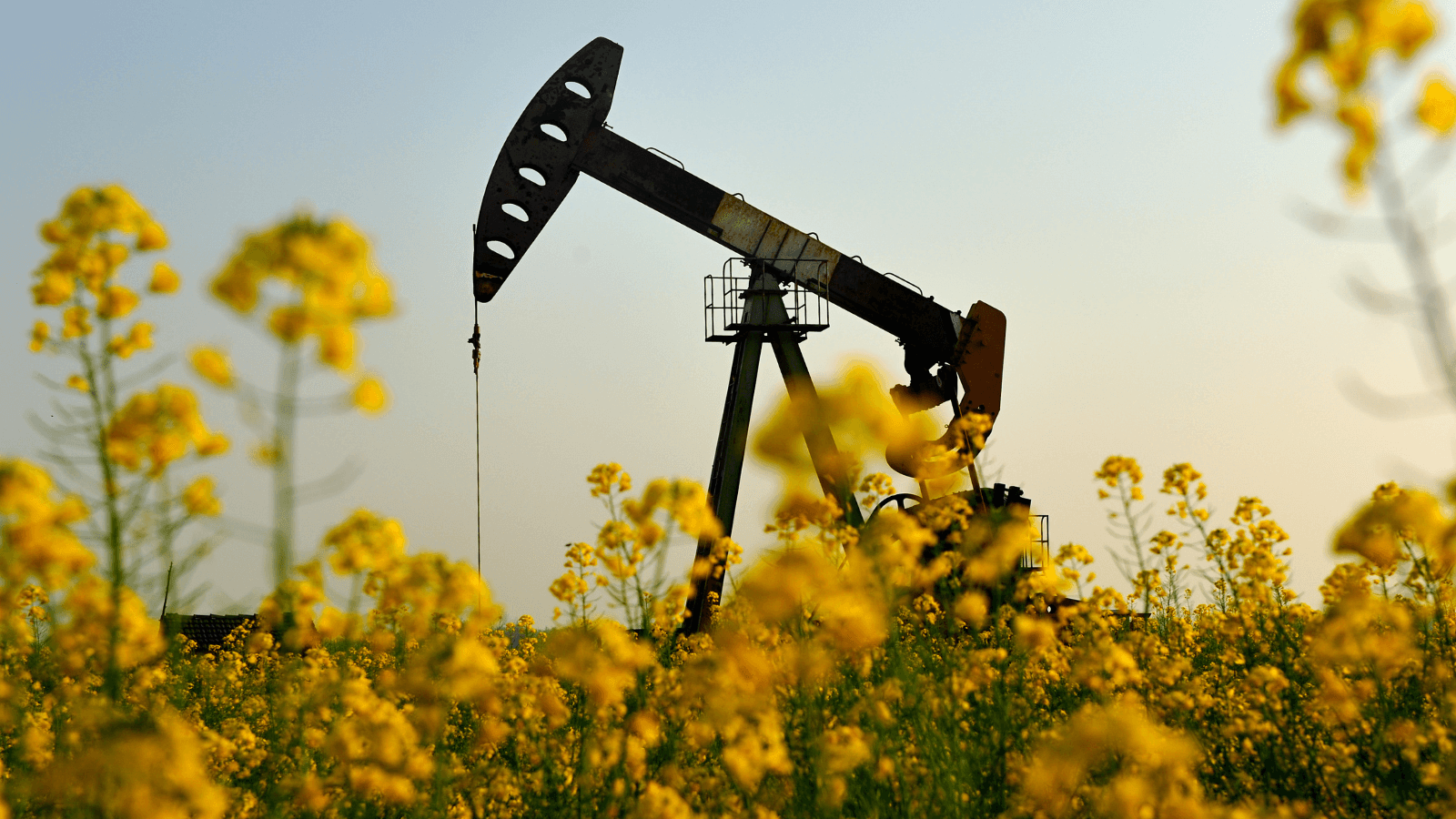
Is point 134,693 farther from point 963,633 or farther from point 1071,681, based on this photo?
point 1071,681

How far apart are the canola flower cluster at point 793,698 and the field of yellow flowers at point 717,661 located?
0.01 m

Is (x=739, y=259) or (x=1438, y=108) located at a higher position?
(x=739, y=259)

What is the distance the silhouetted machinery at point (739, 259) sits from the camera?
10.5m

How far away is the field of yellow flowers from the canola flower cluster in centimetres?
1

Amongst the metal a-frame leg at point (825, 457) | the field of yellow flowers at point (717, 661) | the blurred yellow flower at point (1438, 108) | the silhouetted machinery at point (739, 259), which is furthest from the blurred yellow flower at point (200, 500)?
the silhouetted machinery at point (739, 259)

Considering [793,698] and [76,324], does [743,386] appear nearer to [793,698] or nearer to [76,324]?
[793,698]

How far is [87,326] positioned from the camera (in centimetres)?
260

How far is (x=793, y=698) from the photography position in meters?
3.93

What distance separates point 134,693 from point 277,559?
2.67 m

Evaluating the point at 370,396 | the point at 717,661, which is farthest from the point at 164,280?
the point at 717,661

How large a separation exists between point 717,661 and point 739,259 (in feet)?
27.0

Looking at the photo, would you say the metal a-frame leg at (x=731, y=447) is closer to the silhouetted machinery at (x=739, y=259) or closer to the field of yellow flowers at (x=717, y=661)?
the silhouetted machinery at (x=739, y=259)

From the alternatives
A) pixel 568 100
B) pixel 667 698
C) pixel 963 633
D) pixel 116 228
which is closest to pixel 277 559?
pixel 116 228

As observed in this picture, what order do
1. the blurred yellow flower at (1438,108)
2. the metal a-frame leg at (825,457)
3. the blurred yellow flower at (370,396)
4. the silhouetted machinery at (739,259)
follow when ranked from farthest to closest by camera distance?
the silhouetted machinery at (739,259) < the metal a-frame leg at (825,457) < the blurred yellow flower at (370,396) < the blurred yellow flower at (1438,108)
